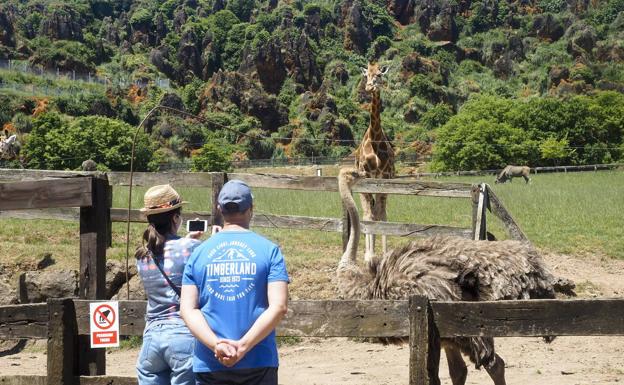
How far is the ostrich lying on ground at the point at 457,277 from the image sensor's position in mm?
5676

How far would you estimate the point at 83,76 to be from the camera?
100 m

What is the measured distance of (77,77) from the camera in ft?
323

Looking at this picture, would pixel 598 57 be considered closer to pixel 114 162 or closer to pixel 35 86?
pixel 35 86

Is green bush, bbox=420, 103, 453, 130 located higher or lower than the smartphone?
higher

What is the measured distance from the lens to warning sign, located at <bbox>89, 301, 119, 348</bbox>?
4898mm

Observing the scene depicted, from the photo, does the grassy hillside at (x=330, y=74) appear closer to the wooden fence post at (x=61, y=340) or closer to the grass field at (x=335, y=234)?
the grass field at (x=335, y=234)

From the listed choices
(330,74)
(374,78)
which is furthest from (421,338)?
(330,74)

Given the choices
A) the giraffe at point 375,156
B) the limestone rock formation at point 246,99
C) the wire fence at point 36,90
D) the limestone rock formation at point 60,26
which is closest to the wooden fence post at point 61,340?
the giraffe at point 375,156

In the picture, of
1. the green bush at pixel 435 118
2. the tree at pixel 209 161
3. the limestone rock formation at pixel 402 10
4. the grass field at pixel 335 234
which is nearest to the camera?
the grass field at pixel 335 234

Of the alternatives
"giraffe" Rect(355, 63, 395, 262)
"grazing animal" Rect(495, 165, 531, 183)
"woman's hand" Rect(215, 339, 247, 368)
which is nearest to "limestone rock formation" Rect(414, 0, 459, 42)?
"grazing animal" Rect(495, 165, 531, 183)

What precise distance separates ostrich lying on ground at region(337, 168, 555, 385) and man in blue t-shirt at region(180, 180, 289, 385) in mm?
2198

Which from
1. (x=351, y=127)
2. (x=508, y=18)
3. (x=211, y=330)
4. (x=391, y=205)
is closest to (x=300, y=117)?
(x=351, y=127)

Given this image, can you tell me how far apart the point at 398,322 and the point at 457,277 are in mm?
1318

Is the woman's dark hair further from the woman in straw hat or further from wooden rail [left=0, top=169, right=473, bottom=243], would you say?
wooden rail [left=0, top=169, right=473, bottom=243]
